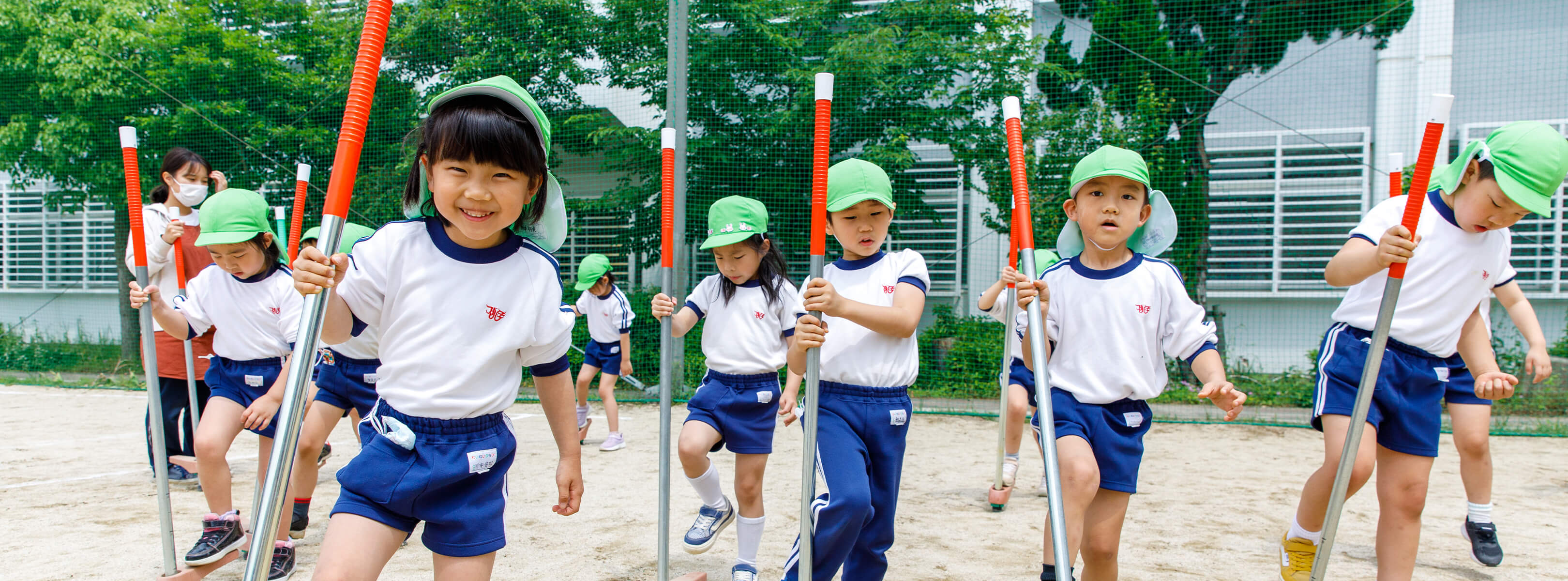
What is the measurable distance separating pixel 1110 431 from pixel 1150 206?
706 millimetres

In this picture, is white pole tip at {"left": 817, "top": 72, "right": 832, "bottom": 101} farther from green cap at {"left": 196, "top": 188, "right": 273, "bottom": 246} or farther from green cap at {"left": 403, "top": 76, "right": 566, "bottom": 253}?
green cap at {"left": 196, "top": 188, "right": 273, "bottom": 246}

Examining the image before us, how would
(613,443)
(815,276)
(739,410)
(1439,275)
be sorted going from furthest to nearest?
(613,443) → (739,410) → (1439,275) → (815,276)

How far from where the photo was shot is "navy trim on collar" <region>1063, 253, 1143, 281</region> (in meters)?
2.59

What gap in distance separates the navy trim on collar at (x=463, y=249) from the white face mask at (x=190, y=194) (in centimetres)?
301

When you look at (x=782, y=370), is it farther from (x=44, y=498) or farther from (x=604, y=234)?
(x=44, y=498)

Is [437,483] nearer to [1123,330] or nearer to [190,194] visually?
[1123,330]

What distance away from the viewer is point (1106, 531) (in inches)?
98.7

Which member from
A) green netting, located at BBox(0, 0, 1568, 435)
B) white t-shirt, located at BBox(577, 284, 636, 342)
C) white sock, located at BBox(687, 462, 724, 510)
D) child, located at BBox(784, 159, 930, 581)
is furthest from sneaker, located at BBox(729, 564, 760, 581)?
green netting, located at BBox(0, 0, 1568, 435)

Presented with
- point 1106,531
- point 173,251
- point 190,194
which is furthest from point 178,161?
point 1106,531

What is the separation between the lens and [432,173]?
6.17 ft

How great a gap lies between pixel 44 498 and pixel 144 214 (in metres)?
1.53

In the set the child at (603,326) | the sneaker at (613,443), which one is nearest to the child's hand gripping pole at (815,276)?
the sneaker at (613,443)

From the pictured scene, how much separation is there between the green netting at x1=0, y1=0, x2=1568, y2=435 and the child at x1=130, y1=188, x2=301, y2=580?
4423 mm

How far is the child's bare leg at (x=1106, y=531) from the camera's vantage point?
2.51 meters
